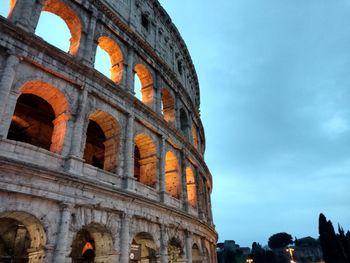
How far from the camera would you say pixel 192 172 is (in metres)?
18.4

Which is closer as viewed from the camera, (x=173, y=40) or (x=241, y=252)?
(x=173, y=40)

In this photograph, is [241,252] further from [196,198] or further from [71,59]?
[71,59]

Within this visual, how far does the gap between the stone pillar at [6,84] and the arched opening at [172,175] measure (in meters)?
8.50

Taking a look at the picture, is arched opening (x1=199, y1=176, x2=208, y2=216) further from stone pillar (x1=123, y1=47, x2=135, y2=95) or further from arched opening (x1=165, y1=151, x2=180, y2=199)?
stone pillar (x1=123, y1=47, x2=135, y2=95)

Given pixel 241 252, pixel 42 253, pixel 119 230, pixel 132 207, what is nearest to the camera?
pixel 42 253

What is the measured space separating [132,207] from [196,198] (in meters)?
7.24

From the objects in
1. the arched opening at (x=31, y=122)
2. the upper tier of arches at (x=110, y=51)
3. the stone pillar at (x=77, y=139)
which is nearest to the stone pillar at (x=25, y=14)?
the upper tier of arches at (x=110, y=51)

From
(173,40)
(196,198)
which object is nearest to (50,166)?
(196,198)

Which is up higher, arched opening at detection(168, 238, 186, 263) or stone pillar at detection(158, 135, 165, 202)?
stone pillar at detection(158, 135, 165, 202)

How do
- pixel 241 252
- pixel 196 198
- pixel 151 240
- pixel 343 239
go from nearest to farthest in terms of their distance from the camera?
pixel 151 240, pixel 196 198, pixel 343 239, pixel 241 252

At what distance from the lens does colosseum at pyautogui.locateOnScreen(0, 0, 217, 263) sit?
28.4 ft

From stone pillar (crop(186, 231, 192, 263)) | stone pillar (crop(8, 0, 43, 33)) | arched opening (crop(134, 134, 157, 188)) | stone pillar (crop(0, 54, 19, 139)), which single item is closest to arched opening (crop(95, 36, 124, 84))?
arched opening (crop(134, 134, 157, 188))

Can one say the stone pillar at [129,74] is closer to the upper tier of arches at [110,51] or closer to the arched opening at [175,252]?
the upper tier of arches at [110,51]

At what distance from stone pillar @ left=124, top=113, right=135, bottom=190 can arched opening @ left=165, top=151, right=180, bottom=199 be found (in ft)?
11.6
